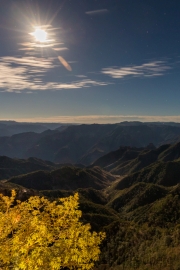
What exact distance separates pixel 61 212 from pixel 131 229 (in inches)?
2169

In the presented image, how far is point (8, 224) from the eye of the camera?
793 inches

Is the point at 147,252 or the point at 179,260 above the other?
the point at 179,260

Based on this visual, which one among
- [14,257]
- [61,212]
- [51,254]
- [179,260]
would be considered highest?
[61,212]

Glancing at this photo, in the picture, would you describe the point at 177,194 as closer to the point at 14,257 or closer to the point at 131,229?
the point at 131,229

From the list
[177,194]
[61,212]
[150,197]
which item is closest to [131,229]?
[177,194]

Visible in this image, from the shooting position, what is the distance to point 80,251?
1784 centimetres

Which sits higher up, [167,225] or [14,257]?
[14,257]

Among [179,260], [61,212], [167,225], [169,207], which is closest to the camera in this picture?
[61,212]

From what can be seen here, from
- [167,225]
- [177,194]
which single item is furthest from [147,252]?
[177,194]

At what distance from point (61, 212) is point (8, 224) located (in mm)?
4924

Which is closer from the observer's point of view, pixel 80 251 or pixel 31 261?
pixel 31 261

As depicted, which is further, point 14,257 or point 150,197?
point 150,197

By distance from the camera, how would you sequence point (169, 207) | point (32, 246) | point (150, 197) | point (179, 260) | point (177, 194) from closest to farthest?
point (32, 246), point (179, 260), point (169, 207), point (177, 194), point (150, 197)

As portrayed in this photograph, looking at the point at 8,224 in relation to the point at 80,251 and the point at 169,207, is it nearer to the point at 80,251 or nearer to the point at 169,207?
the point at 80,251
